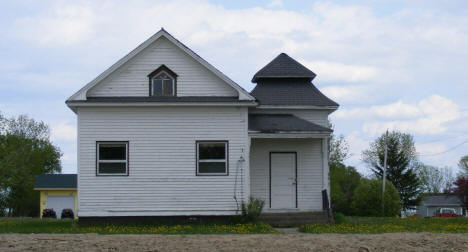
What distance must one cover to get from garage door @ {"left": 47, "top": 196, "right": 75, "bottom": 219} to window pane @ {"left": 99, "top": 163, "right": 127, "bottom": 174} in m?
31.8

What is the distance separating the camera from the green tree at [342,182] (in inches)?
2099

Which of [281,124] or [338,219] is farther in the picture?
[281,124]

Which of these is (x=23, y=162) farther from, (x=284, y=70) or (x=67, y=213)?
(x=284, y=70)

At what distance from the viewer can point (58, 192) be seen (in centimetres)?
5391

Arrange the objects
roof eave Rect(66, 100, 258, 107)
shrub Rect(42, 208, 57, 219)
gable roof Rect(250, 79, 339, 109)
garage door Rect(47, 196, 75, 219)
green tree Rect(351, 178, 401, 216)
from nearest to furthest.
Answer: roof eave Rect(66, 100, 258, 107) < gable roof Rect(250, 79, 339, 109) < green tree Rect(351, 178, 401, 216) < shrub Rect(42, 208, 57, 219) < garage door Rect(47, 196, 75, 219)

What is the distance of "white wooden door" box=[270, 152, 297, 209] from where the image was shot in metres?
25.1

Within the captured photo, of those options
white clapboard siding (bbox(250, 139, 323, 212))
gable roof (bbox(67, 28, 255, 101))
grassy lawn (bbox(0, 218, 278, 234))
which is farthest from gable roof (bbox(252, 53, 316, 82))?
grassy lawn (bbox(0, 218, 278, 234))

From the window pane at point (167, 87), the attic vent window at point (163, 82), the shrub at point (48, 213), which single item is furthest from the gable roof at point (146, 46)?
the shrub at point (48, 213)

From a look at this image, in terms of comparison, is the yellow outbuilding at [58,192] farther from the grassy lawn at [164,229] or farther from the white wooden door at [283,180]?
the white wooden door at [283,180]

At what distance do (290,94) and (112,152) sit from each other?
756cm

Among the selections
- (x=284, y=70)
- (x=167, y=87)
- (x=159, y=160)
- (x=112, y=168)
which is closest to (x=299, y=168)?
(x=284, y=70)

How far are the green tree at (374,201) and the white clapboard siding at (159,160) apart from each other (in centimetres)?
2270

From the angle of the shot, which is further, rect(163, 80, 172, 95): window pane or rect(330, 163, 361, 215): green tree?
rect(330, 163, 361, 215): green tree

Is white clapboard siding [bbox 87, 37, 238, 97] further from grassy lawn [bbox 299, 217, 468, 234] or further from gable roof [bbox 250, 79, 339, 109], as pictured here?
grassy lawn [bbox 299, 217, 468, 234]
